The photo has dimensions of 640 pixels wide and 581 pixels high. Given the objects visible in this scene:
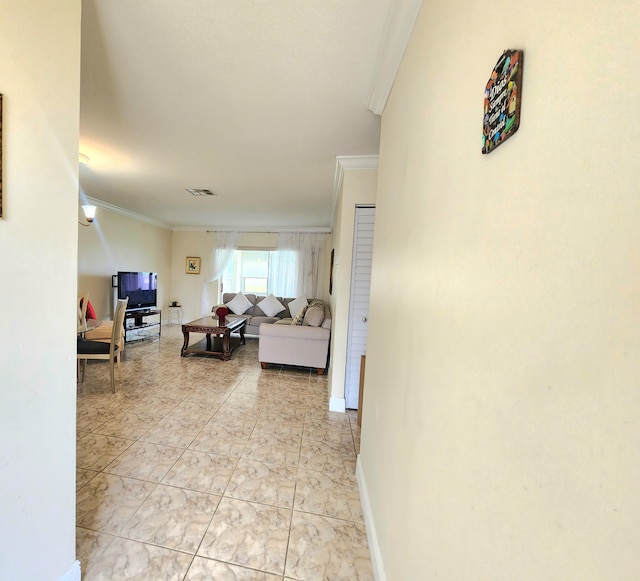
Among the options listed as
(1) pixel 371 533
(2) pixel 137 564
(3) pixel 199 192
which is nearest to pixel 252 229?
(3) pixel 199 192

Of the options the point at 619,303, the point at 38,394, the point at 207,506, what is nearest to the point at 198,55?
the point at 38,394

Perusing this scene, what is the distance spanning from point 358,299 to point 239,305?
12.9ft

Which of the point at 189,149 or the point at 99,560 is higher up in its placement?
A: the point at 189,149

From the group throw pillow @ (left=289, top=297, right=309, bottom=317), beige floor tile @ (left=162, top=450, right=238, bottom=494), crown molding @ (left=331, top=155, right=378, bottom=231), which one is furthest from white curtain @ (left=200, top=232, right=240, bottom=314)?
beige floor tile @ (left=162, top=450, right=238, bottom=494)

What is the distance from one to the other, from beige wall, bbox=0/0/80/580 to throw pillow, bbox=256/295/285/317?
5.02 meters

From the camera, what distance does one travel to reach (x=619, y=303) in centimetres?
31

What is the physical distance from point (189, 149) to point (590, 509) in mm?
3122

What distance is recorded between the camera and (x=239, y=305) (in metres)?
6.14

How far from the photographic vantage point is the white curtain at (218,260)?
6.66 meters

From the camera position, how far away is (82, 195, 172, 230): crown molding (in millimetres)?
4609

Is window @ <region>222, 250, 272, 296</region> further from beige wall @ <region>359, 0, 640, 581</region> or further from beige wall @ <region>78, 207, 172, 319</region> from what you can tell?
beige wall @ <region>359, 0, 640, 581</region>

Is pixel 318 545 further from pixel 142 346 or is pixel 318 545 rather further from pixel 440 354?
pixel 142 346

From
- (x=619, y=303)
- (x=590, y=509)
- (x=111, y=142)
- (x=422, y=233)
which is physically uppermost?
(x=111, y=142)

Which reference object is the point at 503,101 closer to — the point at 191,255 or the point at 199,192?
the point at 199,192
